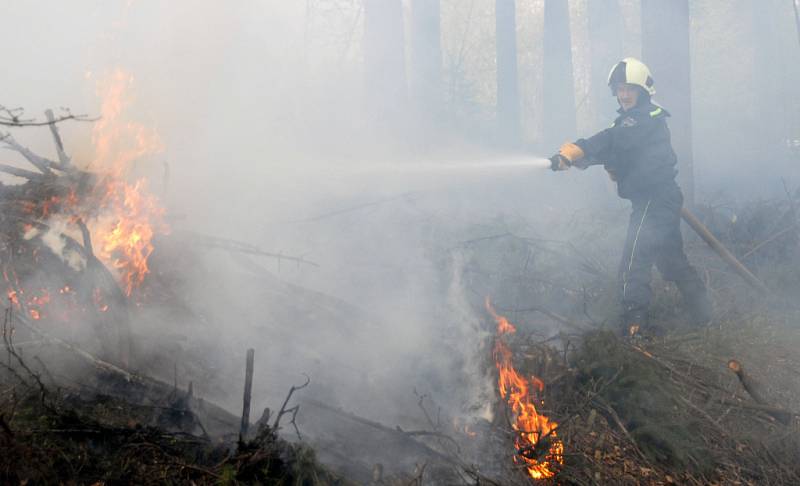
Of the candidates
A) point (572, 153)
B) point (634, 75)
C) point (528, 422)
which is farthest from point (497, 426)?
point (634, 75)

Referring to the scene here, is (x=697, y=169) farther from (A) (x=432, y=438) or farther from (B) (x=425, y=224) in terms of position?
(A) (x=432, y=438)

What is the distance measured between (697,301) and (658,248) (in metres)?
0.66

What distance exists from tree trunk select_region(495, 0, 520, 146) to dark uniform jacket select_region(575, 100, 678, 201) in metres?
10.6

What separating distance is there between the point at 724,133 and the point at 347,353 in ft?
61.7

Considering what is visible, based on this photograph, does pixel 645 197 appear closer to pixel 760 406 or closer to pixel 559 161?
pixel 559 161

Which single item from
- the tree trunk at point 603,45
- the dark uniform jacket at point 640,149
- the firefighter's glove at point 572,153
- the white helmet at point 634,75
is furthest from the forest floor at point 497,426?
the tree trunk at point 603,45

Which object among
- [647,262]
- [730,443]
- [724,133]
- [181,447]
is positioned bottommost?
[730,443]

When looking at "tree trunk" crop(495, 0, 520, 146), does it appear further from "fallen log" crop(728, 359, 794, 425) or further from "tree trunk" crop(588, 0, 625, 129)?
"fallen log" crop(728, 359, 794, 425)

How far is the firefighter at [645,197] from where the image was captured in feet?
19.3

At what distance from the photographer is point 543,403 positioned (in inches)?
164

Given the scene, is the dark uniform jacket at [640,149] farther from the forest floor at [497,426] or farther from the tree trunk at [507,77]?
the tree trunk at [507,77]

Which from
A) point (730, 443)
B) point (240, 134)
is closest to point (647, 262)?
point (730, 443)

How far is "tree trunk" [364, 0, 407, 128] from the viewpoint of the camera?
12.2 m

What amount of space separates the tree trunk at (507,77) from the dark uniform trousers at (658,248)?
10827 mm
